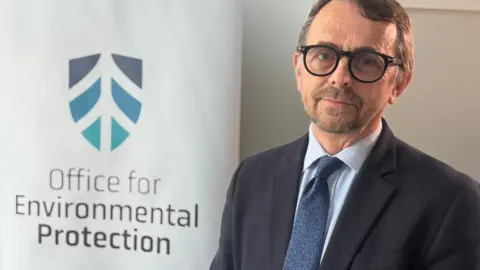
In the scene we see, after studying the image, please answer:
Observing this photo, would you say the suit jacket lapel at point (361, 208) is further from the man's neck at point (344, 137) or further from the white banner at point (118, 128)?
the white banner at point (118, 128)

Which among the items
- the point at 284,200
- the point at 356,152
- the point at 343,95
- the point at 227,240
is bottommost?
the point at 227,240

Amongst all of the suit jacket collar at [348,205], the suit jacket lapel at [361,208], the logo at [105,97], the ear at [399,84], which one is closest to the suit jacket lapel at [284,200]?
the suit jacket collar at [348,205]

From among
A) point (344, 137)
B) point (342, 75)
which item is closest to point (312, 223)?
point (344, 137)

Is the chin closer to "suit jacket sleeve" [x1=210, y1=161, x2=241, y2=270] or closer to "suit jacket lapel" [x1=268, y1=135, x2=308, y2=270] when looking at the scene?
"suit jacket lapel" [x1=268, y1=135, x2=308, y2=270]

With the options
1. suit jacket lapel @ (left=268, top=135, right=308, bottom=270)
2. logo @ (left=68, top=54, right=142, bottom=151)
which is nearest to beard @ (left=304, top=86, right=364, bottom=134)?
suit jacket lapel @ (left=268, top=135, right=308, bottom=270)

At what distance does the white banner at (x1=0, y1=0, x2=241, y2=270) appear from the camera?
1510 millimetres

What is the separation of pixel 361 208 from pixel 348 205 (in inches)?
1.0

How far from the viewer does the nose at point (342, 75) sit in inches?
44.0

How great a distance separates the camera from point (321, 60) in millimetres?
1150

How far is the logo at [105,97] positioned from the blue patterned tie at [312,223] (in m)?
0.56

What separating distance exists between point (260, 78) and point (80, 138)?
572mm

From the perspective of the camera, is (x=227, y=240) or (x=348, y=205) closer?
(x=348, y=205)

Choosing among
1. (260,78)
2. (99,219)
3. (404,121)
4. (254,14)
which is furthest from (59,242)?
(404,121)

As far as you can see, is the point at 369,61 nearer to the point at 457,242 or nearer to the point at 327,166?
the point at 327,166
